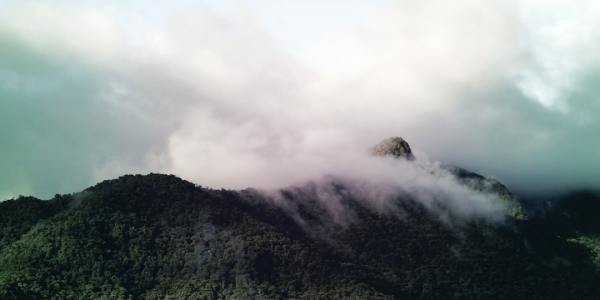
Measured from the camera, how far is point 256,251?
121375 millimetres

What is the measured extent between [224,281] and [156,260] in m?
12.2

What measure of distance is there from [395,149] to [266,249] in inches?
2674

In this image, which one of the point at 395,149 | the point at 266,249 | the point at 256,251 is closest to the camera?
the point at 256,251

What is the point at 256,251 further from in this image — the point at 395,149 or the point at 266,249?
the point at 395,149

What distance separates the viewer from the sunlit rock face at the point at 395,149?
181 m

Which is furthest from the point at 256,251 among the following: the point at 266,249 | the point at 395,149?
the point at 395,149

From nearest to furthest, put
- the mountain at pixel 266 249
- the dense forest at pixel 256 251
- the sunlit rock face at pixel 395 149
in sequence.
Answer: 1. the dense forest at pixel 256 251
2. the mountain at pixel 266 249
3. the sunlit rock face at pixel 395 149

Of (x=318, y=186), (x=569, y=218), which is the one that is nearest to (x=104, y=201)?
(x=318, y=186)

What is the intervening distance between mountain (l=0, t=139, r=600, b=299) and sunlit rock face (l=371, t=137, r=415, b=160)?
1547cm

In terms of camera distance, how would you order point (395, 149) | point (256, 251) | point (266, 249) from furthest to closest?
point (395, 149), point (266, 249), point (256, 251)

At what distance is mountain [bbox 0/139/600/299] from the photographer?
365ft

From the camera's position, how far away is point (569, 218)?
189125 millimetres

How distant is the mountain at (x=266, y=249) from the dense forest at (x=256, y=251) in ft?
0.80

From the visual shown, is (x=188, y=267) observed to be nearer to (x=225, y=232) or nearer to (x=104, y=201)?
(x=225, y=232)
